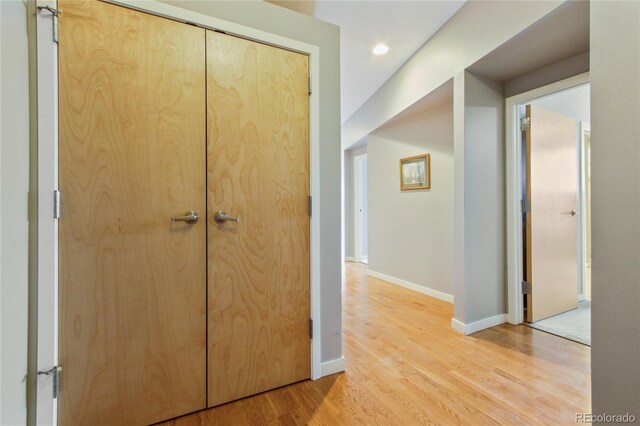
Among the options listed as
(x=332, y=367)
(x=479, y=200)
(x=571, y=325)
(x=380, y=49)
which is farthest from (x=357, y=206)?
(x=332, y=367)

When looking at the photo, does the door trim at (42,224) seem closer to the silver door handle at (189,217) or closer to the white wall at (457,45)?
the silver door handle at (189,217)

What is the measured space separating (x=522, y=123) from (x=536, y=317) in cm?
172

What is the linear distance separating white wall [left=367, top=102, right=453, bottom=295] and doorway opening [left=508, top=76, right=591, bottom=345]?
2.27 ft

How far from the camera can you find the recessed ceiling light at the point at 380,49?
2.81 meters

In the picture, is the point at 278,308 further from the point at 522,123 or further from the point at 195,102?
the point at 522,123

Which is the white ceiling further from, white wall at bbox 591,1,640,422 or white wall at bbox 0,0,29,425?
white wall at bbox 0,0,29,425

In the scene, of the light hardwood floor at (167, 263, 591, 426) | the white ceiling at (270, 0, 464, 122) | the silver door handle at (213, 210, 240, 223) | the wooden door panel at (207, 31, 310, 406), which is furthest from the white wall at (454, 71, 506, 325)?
the silver door handle at (213, 210, 240, 223)

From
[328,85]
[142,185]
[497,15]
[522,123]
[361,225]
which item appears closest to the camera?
[142,185]

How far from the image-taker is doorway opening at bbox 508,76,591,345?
247cm

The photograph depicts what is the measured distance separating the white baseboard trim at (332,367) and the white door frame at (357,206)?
387 cm

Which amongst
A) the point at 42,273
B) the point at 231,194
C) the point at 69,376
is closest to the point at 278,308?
the point at 231,194

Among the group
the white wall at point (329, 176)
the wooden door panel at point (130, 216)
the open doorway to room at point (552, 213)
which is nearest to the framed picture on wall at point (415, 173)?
the open doorway to room at point (552, 213)

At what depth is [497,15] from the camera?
200 cm
